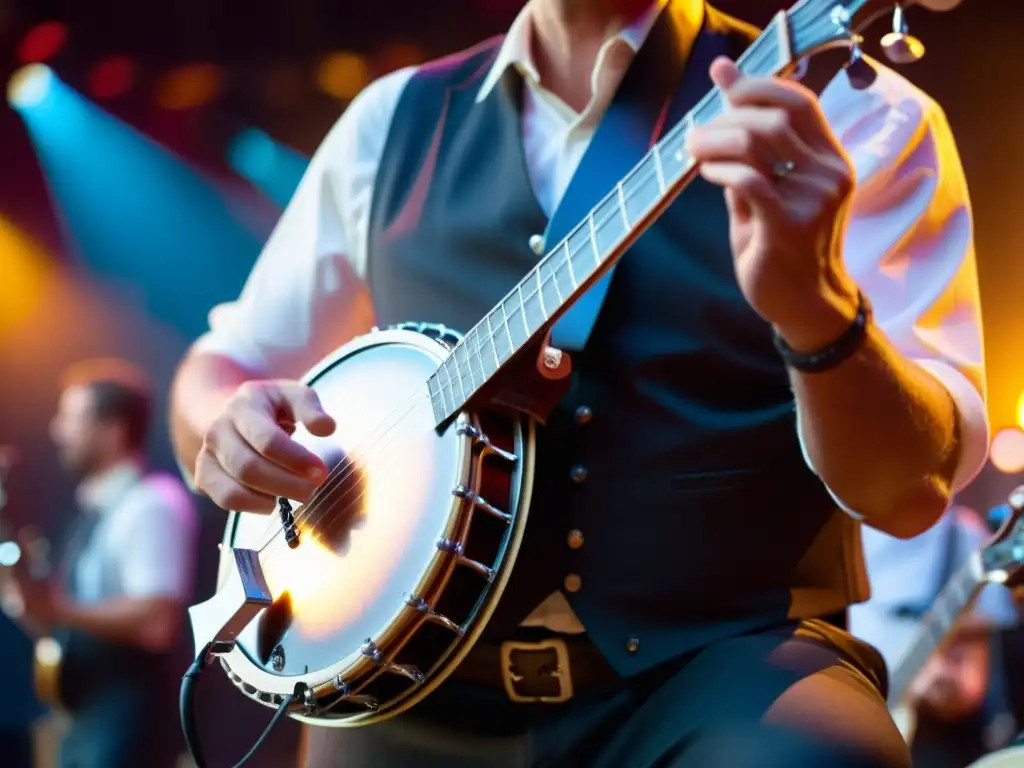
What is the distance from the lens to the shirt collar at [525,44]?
3.67ft

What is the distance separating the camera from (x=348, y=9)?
262 centimetres

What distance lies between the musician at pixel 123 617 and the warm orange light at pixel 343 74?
1.32 m

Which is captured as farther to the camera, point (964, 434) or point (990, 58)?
point (990, 58)

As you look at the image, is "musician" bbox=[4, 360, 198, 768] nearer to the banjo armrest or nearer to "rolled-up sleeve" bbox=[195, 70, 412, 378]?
"rolled-up sleeve" bbox=[195, 70, 412, 378]

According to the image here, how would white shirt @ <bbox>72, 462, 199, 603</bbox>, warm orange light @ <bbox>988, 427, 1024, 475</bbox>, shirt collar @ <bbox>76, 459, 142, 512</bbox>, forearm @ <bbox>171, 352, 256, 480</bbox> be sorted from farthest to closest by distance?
1. shirt collar @ <bbox>76, 459, 142, 512</bbox>
2. white shirt @ <bbox>72, 462, 199, 603</bbox>
3. warm orange light @ <bbox>988, 427, 1024, 475</bbox>
4. forearm @ <bbox>171, 352, 256, 480</bbox>

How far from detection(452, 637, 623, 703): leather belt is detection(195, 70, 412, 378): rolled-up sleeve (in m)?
0.52

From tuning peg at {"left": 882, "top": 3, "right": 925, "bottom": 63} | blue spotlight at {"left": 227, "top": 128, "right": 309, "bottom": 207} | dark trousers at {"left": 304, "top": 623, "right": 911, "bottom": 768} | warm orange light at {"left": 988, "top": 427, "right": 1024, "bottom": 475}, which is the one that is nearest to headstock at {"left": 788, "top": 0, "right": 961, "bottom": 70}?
tuning peg at {"left": 882, "top": 3, "right": 925, "bottom": 63}

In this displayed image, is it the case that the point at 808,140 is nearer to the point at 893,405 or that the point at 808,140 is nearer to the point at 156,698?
the point at 893,405

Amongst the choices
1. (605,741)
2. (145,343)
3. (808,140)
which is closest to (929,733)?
(605,741)

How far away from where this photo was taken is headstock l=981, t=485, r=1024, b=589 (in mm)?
1913

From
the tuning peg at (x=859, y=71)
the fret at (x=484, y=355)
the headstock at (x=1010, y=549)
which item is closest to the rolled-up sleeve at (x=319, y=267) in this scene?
the fret at (x=484, y=355)

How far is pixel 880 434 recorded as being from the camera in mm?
828

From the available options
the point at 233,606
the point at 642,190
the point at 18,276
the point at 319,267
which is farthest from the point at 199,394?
the point at 18,276

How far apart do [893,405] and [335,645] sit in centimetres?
54
